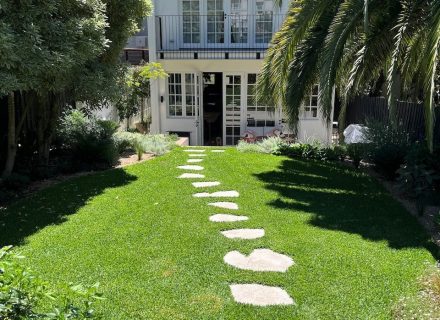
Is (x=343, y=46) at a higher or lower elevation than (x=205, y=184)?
higher

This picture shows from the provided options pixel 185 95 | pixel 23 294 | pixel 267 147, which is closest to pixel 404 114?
pixel 267 147

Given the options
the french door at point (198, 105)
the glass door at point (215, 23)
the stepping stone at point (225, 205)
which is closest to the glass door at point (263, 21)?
the glass door at point (215, 23)

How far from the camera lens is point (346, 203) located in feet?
22.2

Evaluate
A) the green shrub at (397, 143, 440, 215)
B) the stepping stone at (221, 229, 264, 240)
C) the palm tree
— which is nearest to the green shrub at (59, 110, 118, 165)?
the palm tree

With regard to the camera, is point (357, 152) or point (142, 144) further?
point (142, 144)

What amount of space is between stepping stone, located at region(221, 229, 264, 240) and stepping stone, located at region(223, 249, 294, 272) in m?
0.42

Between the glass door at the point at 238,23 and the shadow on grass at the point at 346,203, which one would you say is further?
the glass door at the point at 238,23

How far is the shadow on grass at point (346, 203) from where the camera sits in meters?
5.43

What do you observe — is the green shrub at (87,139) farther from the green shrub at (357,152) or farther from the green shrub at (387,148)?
the green shrub at (387,148)

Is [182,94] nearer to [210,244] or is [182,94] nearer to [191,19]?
[191,19]

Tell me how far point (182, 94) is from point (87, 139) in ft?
24.5

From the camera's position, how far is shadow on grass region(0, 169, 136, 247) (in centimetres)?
558

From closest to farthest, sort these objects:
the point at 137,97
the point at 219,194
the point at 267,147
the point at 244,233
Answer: the point at 244,233 < the point at 219,194 < the point at 267,147 < the point at 137,97

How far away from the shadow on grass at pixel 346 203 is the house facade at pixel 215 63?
660 cm
